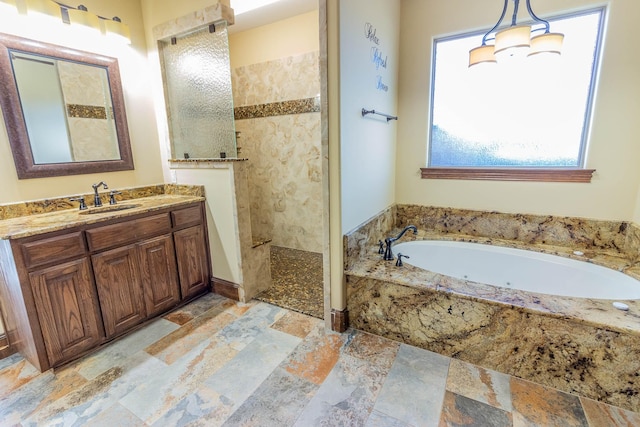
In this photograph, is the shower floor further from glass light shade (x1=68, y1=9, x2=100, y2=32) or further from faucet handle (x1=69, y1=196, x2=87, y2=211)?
glass light shade (x1=68, y1=9, x2=100, y2=32)

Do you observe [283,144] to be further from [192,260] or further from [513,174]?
[513,174]

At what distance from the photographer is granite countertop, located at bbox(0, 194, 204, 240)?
5.24ft

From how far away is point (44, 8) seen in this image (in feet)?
6.22

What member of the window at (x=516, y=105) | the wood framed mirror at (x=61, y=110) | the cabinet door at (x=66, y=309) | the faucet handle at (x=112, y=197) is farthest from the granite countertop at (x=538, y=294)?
the wood framed mirror at (x=61, y=110)

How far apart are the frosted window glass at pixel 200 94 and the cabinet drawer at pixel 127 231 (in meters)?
0.69

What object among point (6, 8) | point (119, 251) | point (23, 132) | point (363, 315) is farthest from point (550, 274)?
point (6, 8)

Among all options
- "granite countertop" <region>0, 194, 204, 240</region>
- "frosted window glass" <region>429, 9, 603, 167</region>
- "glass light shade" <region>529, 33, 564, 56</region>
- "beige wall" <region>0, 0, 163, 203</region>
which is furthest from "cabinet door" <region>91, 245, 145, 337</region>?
"glass light shade" <region>529, 33, 564, 56</region>

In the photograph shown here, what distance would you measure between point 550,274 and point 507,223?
1.62 feet

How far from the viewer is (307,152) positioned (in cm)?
336

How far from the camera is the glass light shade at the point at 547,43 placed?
5.65ft

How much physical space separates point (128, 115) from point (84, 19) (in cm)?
67

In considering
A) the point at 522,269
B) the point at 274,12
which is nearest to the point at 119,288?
the point at 274,12

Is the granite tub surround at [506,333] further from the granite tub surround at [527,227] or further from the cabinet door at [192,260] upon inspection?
the cabinet door at [192,260]

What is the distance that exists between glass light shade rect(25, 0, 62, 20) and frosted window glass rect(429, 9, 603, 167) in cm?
280
